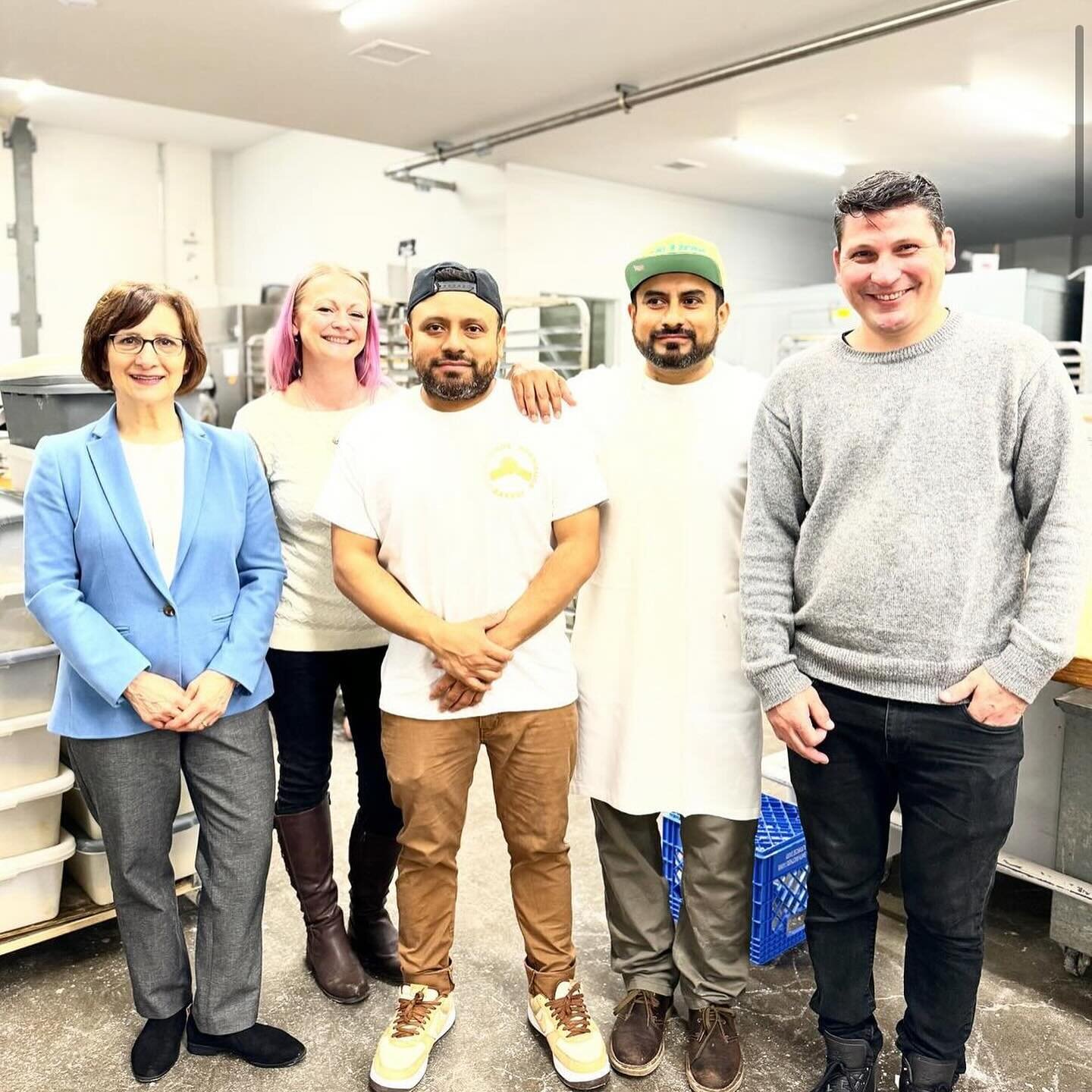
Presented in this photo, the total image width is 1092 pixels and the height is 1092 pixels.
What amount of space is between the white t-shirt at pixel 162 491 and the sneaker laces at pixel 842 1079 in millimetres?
1543

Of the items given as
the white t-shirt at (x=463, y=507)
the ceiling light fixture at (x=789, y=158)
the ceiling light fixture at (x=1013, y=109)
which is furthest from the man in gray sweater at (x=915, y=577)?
the ceiling light fixture at (x=789, y=158)

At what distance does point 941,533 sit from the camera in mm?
1622

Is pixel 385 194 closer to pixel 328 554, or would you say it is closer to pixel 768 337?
pixel 768 337

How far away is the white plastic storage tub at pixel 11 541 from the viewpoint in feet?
7.41

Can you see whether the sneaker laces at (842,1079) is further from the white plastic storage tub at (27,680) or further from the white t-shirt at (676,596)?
the white plastic storage tub at (27,680)

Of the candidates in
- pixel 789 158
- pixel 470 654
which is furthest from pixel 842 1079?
pixel 789 158

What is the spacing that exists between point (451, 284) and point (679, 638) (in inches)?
31.5

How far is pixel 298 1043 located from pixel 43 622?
1.01 meters

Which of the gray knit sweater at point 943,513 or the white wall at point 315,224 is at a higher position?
the white wall at point 315,224

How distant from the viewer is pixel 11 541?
2307mm

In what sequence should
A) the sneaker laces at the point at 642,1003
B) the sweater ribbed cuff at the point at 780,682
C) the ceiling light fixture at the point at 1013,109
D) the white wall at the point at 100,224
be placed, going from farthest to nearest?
the white wall at the point at 100,224, the ceiling light fixture at the point at 1013,109, the sneaker laces at the point at 642,1003, the sweater ribbed cuff at the point at 780,682

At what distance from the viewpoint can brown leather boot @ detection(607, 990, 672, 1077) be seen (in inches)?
78.6

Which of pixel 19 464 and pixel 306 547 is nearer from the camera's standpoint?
pixel 306 547

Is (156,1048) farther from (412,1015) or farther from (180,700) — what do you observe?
(180,700)
